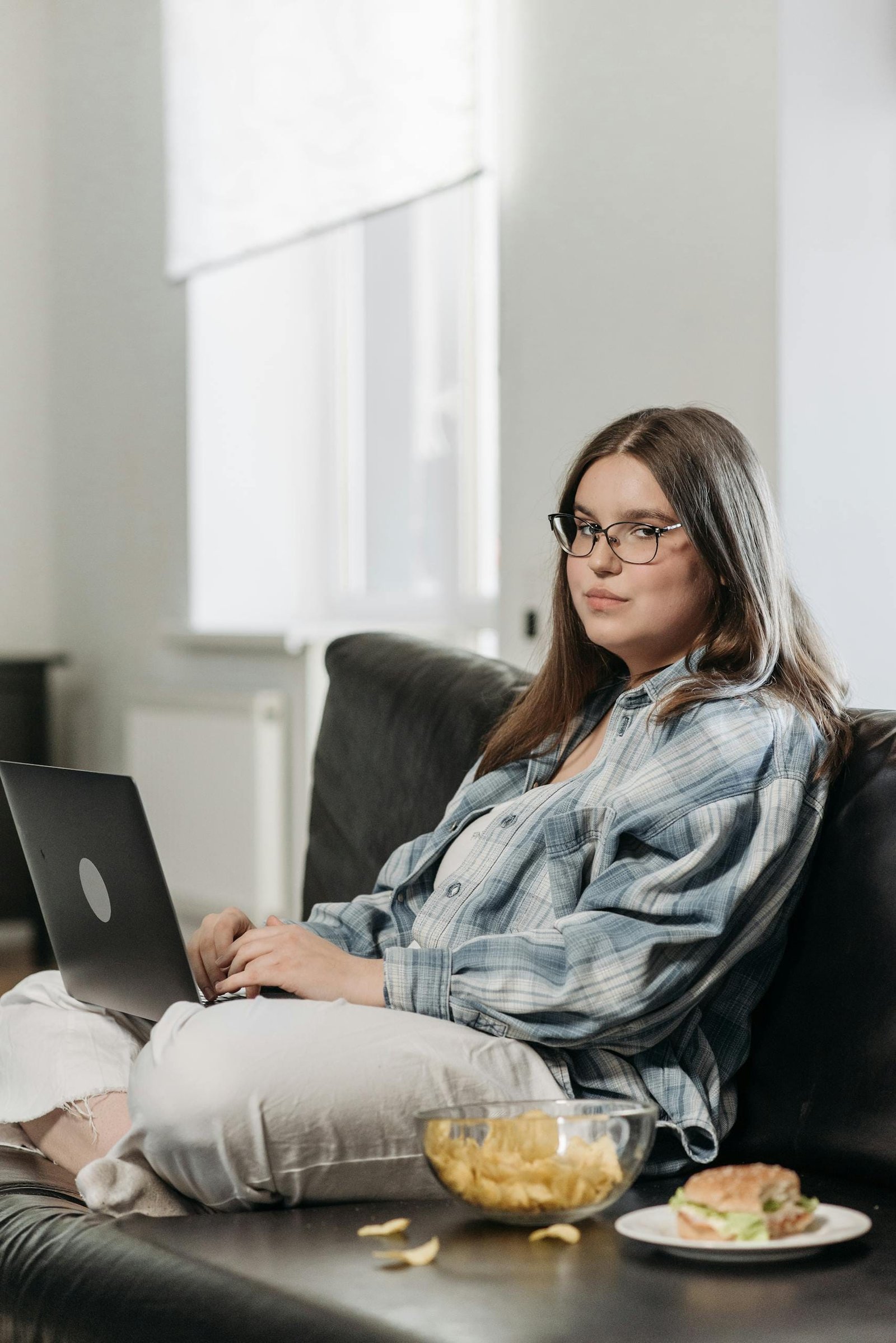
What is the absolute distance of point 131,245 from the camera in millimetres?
4117

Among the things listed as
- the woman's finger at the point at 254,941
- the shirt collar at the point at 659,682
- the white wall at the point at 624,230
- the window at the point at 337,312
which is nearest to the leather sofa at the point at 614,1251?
the shirt collar at the point at 659,682

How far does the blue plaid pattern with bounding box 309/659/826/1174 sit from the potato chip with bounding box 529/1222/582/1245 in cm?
21

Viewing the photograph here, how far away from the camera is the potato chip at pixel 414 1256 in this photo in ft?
3.67

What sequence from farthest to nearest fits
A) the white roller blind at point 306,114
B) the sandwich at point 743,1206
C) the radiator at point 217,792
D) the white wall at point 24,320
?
the white wall at point 24,320, the radiator at point 217,792, the white roller blind at point 306,114, the sandwich at point 743,1206

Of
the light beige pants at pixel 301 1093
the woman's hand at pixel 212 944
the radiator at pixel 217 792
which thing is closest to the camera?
the light beige pants at pixel 301 1093

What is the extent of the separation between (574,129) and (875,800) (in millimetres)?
1642

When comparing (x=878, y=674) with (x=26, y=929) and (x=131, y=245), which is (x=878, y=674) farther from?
(x=26, y=929)

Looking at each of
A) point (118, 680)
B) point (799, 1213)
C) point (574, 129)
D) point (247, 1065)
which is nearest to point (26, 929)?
point (118, 680)

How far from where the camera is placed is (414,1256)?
112 centimetres

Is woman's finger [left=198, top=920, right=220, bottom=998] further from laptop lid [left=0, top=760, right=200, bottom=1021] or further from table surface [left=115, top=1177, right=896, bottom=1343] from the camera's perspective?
table surface [left=115, top=1177, right=896, bottom=1343]

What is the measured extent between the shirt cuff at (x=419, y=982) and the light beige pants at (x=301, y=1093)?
0.03 m

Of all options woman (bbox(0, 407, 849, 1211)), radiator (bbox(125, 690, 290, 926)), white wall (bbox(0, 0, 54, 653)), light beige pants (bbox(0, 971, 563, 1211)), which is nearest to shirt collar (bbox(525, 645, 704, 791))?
woman (bbox(0, 407, 849, 1211))

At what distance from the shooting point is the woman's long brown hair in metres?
1.47

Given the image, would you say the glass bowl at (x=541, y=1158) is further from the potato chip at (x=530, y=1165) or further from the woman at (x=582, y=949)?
the woman at (x=582, y=949)
